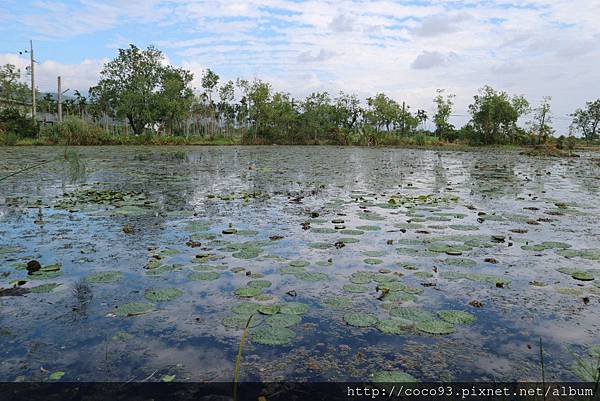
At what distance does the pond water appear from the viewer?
2.63m

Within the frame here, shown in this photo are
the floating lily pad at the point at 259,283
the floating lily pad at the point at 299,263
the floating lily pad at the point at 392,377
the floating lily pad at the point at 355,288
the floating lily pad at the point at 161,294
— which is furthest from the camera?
the floating lily pad at the point at 299,263

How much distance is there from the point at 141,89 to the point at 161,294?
1618 inches

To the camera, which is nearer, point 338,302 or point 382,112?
point 338,302

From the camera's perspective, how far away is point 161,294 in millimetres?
3686

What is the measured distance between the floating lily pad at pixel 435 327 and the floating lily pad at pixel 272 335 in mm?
998

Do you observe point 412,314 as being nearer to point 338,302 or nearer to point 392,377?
point 338,302

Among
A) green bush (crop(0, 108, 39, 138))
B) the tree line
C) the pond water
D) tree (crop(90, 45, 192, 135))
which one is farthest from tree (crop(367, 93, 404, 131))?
the pond water

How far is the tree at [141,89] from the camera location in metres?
40.2

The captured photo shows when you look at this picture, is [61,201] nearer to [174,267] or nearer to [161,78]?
[174,267]

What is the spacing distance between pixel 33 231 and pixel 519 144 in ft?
156

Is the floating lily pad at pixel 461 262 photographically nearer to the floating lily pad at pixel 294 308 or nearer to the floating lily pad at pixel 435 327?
the floating lily pad at pixel 435 327

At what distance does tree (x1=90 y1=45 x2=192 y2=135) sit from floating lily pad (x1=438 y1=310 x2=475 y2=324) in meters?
41.2

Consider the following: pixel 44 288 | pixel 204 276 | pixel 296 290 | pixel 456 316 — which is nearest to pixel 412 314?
pixel 456 316

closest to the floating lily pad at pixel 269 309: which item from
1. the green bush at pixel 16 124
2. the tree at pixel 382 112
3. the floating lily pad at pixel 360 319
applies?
the floating lily pad at pixel 360 319
